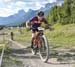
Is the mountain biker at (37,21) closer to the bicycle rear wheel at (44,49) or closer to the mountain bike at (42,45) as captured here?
the mountain bike at (42,45)

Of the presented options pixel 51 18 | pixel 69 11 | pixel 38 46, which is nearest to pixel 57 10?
pixel 51 18

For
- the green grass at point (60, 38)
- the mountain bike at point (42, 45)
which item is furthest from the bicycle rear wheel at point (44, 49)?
the green grass at point (60, 38)

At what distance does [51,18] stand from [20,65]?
7081 centimetres

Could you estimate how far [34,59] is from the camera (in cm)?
1288

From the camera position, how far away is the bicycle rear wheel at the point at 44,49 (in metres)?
12.0

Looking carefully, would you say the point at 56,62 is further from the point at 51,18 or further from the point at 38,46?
the point at 51,18

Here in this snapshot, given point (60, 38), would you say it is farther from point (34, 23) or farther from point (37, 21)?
point (37, 21)

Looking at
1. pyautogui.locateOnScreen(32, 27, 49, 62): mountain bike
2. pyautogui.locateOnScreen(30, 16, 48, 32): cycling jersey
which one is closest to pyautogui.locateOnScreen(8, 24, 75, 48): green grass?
pyautogui.locateOnScreen(32, 27, 49, 62): mountain bike

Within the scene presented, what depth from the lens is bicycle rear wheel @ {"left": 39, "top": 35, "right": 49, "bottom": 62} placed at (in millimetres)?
12008

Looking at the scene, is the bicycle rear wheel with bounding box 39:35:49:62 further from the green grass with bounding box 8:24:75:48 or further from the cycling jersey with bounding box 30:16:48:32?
the green grass with bounding box 8:24:75:48

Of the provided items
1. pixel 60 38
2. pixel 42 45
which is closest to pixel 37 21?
pixel 42 45

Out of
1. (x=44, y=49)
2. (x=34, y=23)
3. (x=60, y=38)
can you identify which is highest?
(x=34, y=23)

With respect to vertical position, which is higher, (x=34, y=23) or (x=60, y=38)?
(x=34, y=23)

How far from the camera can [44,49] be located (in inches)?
488
